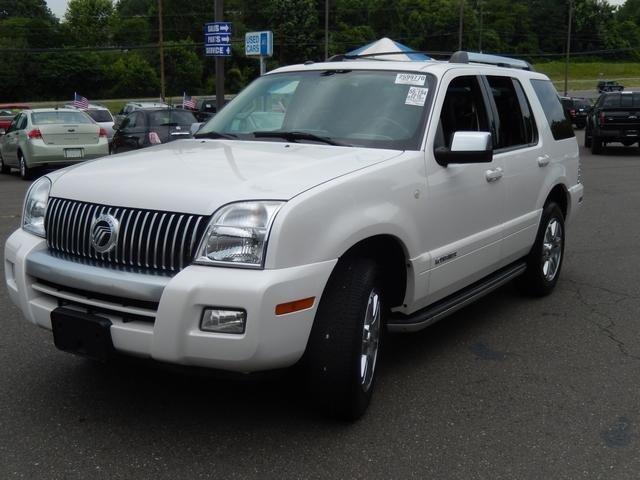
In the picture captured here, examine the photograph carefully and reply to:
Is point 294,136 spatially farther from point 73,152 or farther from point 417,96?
point 73,152

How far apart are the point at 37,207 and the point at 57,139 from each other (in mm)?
12675

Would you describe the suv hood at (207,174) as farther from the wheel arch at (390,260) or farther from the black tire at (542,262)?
the black tire at (542,262)

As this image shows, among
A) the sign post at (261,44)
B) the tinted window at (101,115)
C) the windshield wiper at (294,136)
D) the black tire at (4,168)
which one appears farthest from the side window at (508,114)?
the tinted window at (101,115)

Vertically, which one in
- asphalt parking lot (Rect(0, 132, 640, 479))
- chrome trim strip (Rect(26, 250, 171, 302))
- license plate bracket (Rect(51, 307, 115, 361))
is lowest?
asphalt parking lot (Rect(0, 132, 640, 479))

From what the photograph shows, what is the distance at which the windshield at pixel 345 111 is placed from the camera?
4.31 m

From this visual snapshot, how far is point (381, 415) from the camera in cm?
382

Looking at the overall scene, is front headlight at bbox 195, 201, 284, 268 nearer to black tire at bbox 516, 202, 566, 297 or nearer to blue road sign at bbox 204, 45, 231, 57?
black tire at bbox 516, 202, 566, 297

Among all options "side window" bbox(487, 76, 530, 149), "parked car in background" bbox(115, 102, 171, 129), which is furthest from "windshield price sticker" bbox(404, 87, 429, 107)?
"parked car in background" bbox(115, 102, 171, 129)

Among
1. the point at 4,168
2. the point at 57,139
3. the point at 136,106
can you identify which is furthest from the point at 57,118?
the point at 136,106

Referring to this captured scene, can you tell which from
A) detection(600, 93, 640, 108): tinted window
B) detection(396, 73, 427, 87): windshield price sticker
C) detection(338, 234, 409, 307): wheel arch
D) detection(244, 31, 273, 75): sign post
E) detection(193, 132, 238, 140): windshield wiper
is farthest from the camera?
detection(600, 93, 640, 108): tinted window

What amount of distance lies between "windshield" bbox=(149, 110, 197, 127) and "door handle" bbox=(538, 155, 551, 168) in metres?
11.5

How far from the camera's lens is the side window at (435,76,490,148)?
453 cm

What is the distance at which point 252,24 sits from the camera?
99.8 m

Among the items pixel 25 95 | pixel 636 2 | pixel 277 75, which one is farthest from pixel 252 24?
pixel 277 75
